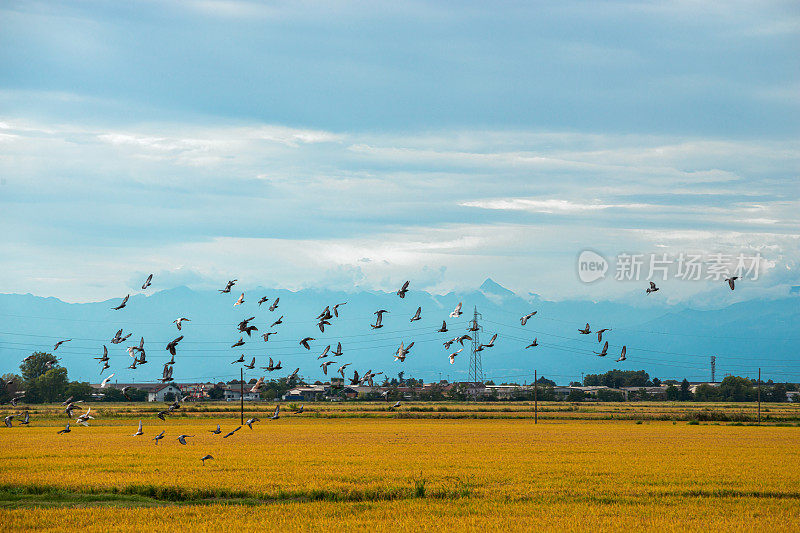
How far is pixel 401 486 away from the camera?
27.3m

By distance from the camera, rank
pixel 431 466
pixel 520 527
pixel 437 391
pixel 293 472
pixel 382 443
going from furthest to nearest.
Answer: pixel 437 391 < pixel 382 443 < pixel 431 466 < pixel 293 472 < pixel 520 527

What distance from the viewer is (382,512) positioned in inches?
909

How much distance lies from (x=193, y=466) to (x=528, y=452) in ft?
57.4

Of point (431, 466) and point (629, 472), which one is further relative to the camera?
point (431, 466)

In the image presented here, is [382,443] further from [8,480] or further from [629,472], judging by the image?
[8,480]

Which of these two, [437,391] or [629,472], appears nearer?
[629,472]

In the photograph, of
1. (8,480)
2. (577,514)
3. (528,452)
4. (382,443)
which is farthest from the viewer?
(382,443)

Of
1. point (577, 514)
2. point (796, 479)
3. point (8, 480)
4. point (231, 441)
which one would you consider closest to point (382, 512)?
point (577, 514)

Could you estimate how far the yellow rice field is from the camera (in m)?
21.8

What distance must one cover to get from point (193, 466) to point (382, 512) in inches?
540

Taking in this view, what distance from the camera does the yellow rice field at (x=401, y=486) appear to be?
71.7 feet

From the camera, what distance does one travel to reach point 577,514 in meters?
22.6

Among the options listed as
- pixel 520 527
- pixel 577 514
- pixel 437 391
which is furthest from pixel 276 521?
pixel 437 391

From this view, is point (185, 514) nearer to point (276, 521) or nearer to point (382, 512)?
point (276, 521)
